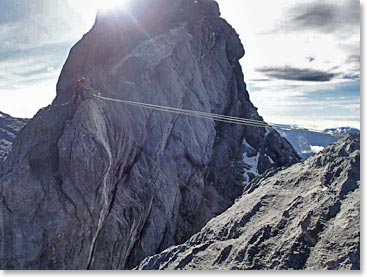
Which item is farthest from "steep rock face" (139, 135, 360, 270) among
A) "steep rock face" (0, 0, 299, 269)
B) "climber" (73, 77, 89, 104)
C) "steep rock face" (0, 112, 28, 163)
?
"steep rock face" (0, 112, 28, 163)

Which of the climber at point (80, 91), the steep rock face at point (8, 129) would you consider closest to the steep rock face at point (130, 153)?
the climber at point (80, 91)

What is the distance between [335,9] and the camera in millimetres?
9742

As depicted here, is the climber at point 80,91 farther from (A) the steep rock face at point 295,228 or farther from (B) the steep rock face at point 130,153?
(A) the steep rock face at point 295,228

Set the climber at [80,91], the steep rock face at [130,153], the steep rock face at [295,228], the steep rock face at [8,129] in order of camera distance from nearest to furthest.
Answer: the steep rock face at [295,228] → the steep rock face at [130,153] → the climber at [80,91] → the steep rock face at [8,129]

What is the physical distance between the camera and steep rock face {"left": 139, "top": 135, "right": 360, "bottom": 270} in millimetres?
5586

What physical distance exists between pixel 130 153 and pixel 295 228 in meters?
14.5

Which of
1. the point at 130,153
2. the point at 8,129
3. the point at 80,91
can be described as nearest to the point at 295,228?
the point at 80,91

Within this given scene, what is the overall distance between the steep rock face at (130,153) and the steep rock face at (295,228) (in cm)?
648

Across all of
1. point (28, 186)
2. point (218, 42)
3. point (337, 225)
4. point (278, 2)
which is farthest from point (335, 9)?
point (218, 42)

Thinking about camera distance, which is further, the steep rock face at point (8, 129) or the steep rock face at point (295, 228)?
the steep rock face at point (8, 129)

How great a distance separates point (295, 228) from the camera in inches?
236

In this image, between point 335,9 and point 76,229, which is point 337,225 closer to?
point 335,9

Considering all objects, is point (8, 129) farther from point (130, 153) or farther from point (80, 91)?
point (80, 91)

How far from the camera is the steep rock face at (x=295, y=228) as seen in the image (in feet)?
18.3
